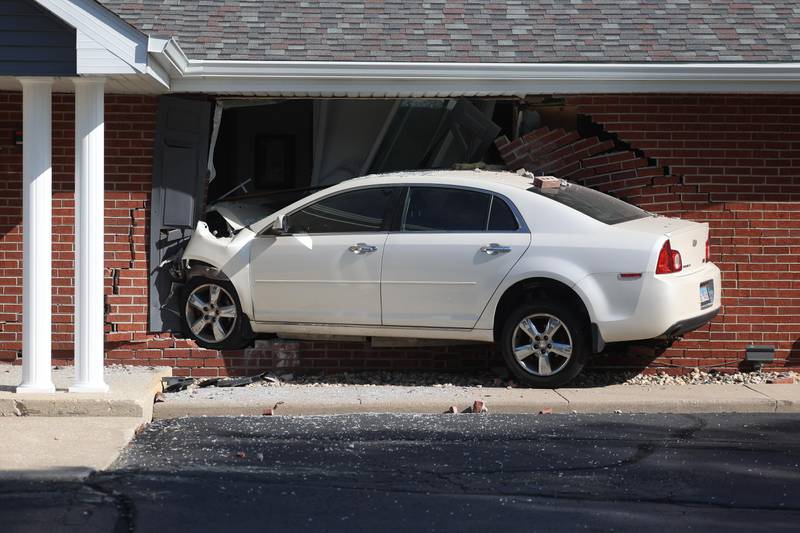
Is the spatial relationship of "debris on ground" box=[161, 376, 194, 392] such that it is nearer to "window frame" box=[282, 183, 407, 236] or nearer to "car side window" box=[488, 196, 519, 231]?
"window frame" box=[282, 183, 407, 236]

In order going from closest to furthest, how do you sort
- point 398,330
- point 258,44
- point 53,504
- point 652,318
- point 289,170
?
point 53,504, point 652,318, point 398,330, point 258,44, point 289,170

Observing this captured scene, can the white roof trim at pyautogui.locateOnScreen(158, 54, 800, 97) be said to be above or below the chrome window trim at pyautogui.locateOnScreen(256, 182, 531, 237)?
above

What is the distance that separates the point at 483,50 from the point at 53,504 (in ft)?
19.1

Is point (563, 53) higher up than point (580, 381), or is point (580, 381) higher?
point (563, 53)

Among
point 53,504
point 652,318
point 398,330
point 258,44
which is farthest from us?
point 258,44

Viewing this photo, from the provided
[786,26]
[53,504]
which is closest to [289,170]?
[786,26]

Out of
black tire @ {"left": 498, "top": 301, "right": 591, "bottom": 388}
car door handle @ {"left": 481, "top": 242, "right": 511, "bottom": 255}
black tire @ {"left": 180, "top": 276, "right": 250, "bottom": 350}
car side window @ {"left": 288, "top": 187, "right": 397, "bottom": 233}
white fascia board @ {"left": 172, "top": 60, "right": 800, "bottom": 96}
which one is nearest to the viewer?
black tire @ {"left": 498, "top": 301, "right": 591, "bottom": 388}

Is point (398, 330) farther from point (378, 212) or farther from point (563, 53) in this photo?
point (563, 53)

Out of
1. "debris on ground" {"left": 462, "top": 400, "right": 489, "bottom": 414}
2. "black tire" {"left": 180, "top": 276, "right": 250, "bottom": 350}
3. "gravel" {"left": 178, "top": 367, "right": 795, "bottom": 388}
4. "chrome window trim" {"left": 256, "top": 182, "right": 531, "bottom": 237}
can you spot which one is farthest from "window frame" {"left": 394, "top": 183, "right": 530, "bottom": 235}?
"black tire" {"left": 180, "top": 276, "right": 250, "bottom": 350}

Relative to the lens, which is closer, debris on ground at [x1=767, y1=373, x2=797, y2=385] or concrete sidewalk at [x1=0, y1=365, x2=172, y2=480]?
concrete sidewalk at [x1=0, y1=365, x2=172, y2=480]

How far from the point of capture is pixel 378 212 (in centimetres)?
992

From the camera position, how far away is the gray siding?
8.52 meters

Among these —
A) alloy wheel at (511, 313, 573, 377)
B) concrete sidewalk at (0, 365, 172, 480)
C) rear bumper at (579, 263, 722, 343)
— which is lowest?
concrete sidewalk at (0, 365, 172, 480)

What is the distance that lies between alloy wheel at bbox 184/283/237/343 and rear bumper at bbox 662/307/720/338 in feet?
11.8
